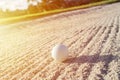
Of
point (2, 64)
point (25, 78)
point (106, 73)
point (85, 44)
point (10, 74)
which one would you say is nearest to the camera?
point (106, 73)

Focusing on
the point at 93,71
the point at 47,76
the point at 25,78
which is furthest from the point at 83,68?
the point at 25,78

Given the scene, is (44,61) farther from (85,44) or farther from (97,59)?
(85,44)

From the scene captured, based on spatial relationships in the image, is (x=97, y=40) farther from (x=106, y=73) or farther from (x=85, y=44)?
(x=106, y=73)

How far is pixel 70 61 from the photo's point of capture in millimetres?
8766

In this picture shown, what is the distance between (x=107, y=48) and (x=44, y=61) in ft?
7.77

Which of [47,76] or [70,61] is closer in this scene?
[47,76]

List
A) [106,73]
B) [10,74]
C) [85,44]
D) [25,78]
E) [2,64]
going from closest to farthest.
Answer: [106,73], [25,78], [10,74], [2,64], [85,44]

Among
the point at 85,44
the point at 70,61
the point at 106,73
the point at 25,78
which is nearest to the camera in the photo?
the point at 106,73

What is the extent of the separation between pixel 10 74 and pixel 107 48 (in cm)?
367

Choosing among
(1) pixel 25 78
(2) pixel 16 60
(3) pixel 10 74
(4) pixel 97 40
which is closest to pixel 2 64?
(2) pixel 16 60

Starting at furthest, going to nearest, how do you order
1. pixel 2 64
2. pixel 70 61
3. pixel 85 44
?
pixel 85 44 < pixel 2 64 < pixel 70 61

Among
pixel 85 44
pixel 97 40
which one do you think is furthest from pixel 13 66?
pixel 97 40

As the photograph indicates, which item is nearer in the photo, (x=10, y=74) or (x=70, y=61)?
(x=10, y=74)

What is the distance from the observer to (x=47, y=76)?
745 cm
